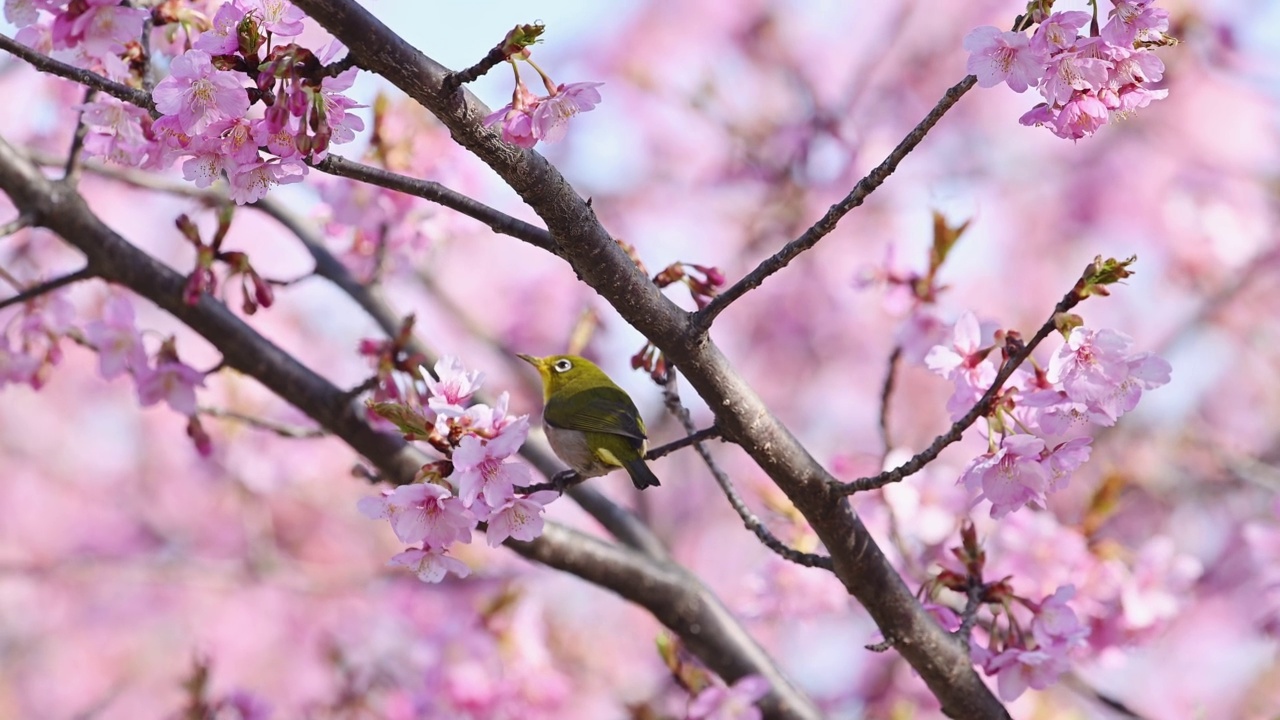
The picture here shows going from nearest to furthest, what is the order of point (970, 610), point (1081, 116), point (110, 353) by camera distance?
point (1081, 116), point (970, 610), point (110, 353)

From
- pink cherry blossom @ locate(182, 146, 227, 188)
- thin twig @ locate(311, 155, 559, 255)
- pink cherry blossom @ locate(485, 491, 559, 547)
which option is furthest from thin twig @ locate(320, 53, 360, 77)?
pink cherry blossom @ locate(485, 491, 559, 547)

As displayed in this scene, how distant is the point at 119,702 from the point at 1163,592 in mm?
8802

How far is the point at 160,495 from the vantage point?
391 inches

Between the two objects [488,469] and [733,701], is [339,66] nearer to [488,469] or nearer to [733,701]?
[488,469]

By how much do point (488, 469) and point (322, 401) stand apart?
122 cm

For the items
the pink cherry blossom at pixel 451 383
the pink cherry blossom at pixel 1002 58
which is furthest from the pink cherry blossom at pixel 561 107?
the pink cherry blossom at pixel 1002 58

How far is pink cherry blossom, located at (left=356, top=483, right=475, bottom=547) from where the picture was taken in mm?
1932

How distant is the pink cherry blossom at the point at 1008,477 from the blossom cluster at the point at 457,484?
806 mm

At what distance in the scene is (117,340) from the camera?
308 centimetres

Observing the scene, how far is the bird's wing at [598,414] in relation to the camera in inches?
95.5

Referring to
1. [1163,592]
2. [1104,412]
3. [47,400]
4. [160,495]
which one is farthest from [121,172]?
[47,400]

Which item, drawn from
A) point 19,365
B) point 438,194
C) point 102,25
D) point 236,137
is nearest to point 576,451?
point 438,194

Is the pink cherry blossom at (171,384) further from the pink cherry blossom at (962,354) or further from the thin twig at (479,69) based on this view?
the pink cherry blossom at (962,354)

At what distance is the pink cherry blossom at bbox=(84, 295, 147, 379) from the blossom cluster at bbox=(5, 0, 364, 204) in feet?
4.12
